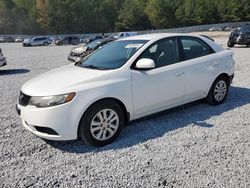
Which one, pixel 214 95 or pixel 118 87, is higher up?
pixel 118 87

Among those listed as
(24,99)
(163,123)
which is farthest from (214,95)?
(24,99)

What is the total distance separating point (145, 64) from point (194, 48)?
1.57 m

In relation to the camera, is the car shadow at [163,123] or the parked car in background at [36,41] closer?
the car shadow at [163,123]

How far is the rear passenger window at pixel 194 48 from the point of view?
563 centimetres

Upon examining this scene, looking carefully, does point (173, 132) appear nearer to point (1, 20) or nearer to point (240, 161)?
point (240, 161)

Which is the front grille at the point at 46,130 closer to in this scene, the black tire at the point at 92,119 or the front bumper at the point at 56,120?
the front bumper at the point at 56,120

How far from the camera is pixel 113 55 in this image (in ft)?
17.1

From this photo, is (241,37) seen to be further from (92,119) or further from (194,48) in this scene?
(92,119)

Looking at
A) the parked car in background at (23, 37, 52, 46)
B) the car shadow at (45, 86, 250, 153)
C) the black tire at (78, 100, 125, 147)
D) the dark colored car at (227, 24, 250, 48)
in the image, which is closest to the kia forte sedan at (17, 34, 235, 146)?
→ the black tire at (78, 100, 125, 147)

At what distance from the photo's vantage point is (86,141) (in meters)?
4.40

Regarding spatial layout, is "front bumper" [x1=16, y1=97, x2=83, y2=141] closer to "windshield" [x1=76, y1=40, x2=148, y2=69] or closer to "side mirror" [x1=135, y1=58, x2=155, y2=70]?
"windshield" [x1=76, y1=40, x2=148, y2=69]

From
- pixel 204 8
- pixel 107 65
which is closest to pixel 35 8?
pixel 204 8

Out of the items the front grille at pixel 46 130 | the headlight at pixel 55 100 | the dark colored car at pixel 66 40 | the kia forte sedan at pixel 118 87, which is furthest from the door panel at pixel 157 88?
the dark colored car at pixel 66 40

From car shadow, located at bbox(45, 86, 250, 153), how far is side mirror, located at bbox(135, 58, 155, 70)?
104 cm
